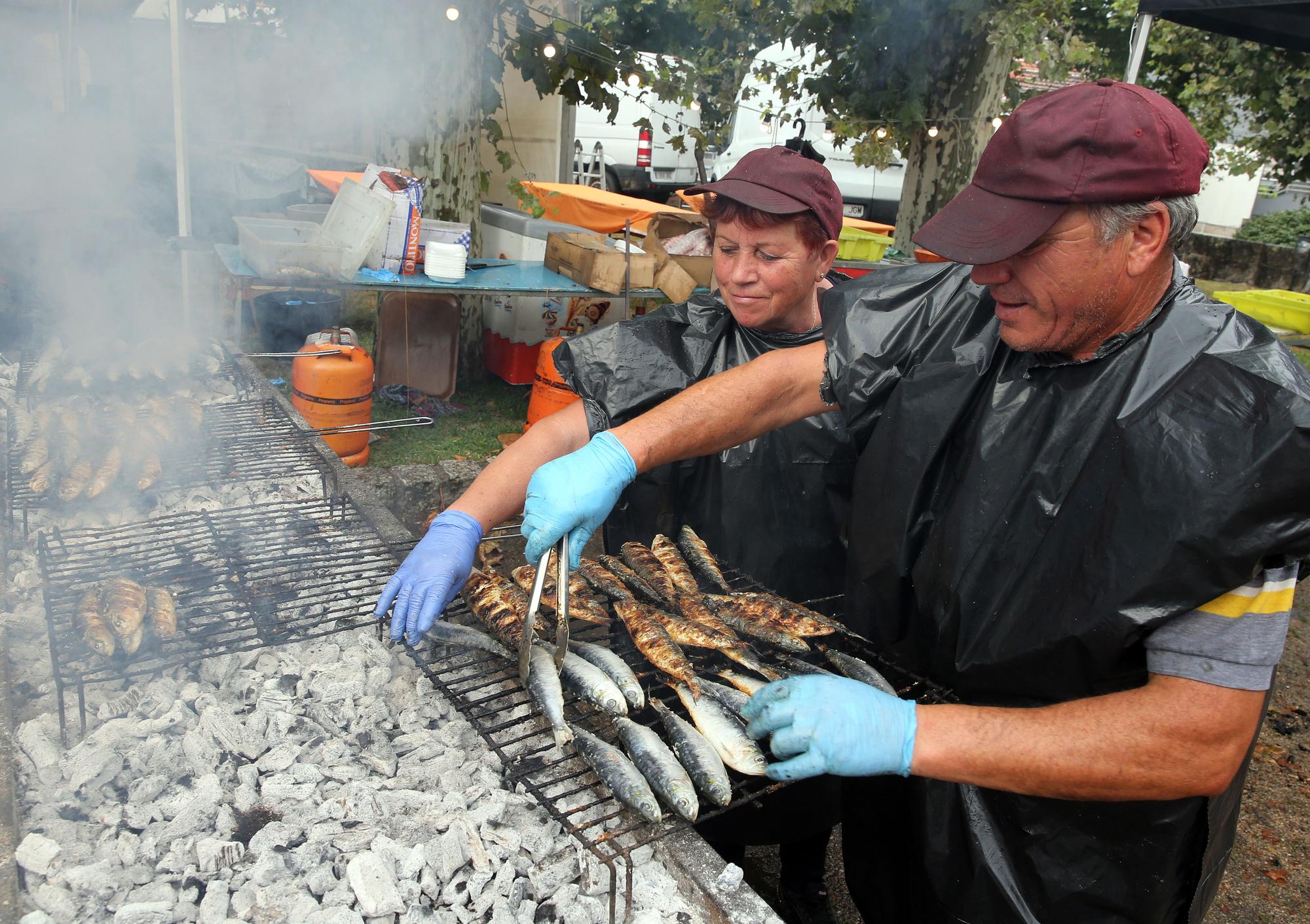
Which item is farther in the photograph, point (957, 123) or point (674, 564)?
point (957, 123)

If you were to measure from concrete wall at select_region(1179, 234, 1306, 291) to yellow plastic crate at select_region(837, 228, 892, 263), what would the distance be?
11.1 meters

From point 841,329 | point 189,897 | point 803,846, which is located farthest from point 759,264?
point 189,897

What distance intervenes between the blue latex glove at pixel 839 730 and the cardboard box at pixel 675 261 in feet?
19.0

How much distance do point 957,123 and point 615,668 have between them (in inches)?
294

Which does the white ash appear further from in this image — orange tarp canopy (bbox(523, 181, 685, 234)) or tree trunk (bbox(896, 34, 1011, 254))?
orange tarp canopy (bbox(523, 181, 685, 234))

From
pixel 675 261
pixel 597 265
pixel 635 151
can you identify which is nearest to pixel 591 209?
pixel 675 261

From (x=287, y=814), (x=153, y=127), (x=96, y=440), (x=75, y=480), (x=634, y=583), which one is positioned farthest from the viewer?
(x=153, y=127)

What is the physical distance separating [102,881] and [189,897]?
7.5 inches

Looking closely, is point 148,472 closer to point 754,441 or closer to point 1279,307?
point 754,441

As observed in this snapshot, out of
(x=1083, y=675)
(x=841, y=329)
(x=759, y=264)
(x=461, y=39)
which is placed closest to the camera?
(x=1083, y=675)

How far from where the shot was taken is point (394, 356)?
8.31 m

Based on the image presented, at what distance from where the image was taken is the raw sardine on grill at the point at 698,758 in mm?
1936

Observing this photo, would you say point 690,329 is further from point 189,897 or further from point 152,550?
point 189,897

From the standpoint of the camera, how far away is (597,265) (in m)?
7.41
